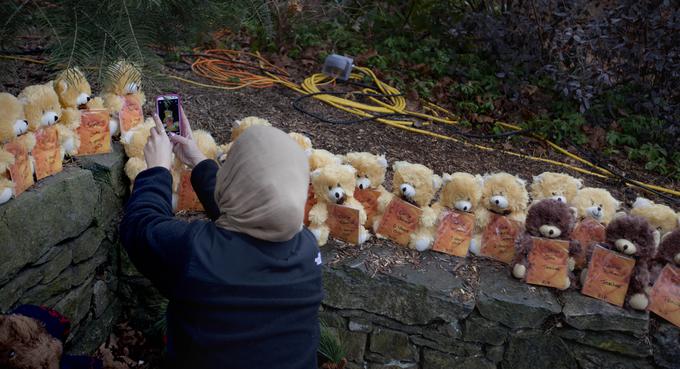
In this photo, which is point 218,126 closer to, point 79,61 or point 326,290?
point 326,290

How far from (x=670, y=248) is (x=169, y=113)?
2.33 metres

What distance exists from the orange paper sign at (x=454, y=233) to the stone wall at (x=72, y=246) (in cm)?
161

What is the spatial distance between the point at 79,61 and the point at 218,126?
197cm

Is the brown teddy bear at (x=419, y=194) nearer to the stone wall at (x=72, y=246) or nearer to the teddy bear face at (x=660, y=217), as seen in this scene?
the teddy bear face at (x=660, y=217)

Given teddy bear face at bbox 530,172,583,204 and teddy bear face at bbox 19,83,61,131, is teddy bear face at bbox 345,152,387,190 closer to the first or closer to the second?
teddy bear face at bbox 530,172,583,204

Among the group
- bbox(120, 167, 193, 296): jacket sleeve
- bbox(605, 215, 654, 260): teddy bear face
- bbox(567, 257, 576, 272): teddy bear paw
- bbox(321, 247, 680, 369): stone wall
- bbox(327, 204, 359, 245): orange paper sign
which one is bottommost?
bbox(321, 247, 680, 369): stone wall

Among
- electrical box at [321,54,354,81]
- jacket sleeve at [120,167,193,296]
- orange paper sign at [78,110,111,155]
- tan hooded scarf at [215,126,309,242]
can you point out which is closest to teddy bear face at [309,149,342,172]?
orange paper sign at [78,110,111,155]

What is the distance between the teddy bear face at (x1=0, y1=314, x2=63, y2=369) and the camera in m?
2.35

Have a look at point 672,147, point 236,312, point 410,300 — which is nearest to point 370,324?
point 410,300

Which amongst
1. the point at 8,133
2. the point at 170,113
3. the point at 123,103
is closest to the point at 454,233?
the point at 170,113

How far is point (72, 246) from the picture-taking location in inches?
117

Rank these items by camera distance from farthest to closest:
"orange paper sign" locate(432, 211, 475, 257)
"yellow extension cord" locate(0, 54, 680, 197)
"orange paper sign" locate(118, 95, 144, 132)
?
"yellow extension cord" locate(0, 54, 680, 197) → "orange paper sign" locate(118, 95, 144, 132) → "orange paper sign" locate(432, 211, 475, 257)

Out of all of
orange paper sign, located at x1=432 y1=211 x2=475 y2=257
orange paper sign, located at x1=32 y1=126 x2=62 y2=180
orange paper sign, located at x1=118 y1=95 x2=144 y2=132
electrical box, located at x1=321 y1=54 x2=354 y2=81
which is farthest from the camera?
electrical box, located at x1=321 y1=54 x2=354 y2=81

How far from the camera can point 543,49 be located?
500 centimetres
